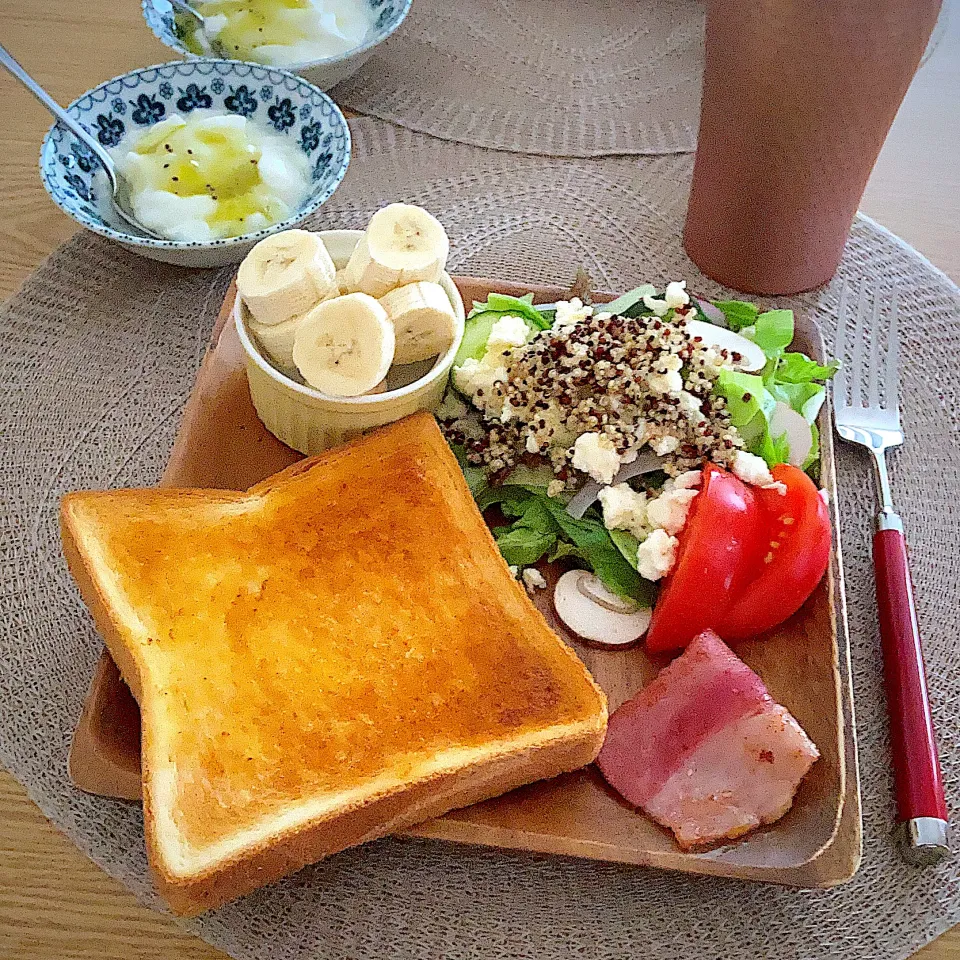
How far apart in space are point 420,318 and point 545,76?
3.95 feet

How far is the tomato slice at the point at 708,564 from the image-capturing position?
133 cm

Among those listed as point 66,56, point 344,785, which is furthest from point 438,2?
point 344,785

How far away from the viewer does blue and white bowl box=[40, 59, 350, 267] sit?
70.3 inches

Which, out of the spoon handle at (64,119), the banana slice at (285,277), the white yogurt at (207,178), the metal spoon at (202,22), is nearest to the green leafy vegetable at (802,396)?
the banana slice at (285,277)

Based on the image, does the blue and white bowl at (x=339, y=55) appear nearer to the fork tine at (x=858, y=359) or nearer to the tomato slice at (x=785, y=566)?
the fork tine at (x=858, y=359)

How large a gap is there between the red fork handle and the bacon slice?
0.18 m

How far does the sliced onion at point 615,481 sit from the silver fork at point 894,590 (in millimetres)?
404

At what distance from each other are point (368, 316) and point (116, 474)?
1.84ft

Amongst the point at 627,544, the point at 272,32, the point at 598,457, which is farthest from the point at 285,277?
the point at 272,32

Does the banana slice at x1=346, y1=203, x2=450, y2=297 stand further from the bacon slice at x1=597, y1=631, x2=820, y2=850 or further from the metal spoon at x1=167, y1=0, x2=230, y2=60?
the metal spoon at x1=167, y1=0, x2=230, y2=60

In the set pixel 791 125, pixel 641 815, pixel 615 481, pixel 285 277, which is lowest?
pixel 641 815

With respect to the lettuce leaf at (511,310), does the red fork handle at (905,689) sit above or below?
below

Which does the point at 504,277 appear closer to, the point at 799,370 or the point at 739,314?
the point at 739,314

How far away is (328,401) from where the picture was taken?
143 centimetres
